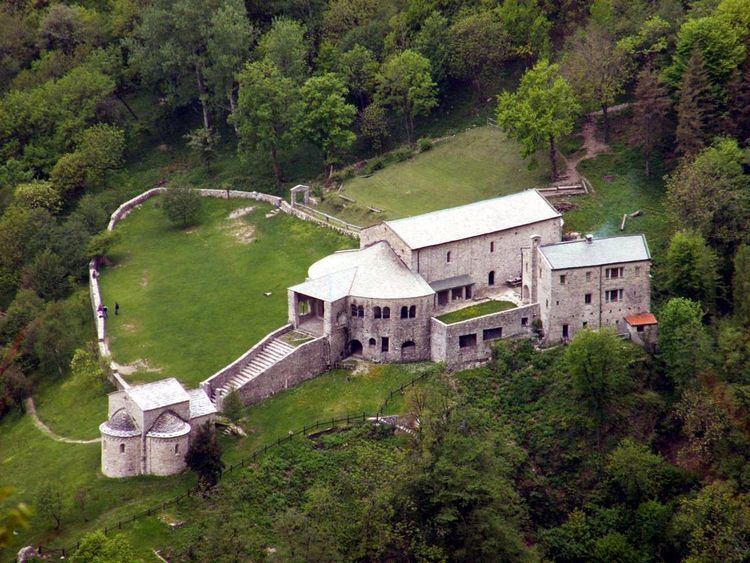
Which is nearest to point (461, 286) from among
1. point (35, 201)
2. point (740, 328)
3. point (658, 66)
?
point (740, 328)

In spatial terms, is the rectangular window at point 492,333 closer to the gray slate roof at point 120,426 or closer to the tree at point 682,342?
the tree at point 682,342

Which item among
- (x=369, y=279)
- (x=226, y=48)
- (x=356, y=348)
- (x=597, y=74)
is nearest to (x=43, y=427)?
(x=356, y=348)

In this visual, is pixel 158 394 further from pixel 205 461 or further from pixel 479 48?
pixel 479 48

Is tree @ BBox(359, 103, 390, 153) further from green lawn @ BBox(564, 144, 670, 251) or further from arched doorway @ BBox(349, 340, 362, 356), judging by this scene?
arched doorway @ BBox(349, 340, 362, 356)

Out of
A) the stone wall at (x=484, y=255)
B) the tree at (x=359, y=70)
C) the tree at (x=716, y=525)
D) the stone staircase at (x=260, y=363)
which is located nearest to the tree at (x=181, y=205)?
the tree at (x=359, y=70)

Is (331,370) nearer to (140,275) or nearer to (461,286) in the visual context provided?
(461,286)

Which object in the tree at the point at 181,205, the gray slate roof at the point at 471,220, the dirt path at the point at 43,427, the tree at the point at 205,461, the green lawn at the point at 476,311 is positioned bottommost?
the dirt path at the point at 43,427
